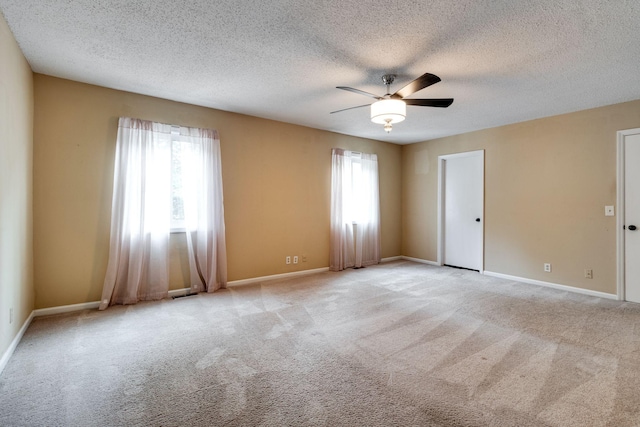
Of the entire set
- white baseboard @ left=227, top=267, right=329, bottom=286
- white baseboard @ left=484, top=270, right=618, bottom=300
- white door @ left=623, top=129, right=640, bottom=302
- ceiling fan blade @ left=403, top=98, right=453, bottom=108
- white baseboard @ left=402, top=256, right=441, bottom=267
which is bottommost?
white baseboard @ left=484, top=270, right=618, bottom=300

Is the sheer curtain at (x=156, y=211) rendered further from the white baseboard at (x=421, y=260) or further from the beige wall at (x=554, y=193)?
the beige wall at (x=554, y=193)

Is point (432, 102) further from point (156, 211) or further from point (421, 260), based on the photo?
point (421, 260)

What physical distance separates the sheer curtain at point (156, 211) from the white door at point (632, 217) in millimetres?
5452

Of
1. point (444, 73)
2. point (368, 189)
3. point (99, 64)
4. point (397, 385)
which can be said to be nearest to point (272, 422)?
point (397, 385)

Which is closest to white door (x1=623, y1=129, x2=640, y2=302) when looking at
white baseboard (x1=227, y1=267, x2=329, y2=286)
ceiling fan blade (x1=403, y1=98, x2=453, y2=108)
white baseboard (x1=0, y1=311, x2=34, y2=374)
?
ceiling fan blade (x1=403, y1=98, x2=453, y2=108)

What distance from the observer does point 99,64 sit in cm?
297

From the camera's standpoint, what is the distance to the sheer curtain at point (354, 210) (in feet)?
18.2

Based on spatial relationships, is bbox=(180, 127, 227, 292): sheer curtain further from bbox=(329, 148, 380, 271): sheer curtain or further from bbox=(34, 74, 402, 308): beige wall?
bbox=(329, 148, 380, 271): sheer curtain

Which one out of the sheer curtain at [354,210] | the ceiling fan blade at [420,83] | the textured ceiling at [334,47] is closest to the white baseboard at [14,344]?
the textured ceiling at [334,47]

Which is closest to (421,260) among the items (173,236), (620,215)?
(620,215)

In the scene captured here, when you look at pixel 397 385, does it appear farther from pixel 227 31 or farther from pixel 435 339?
pixel 227 31

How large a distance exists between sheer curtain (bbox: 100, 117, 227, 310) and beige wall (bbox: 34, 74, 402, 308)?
16 cm

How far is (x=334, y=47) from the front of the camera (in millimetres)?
2584

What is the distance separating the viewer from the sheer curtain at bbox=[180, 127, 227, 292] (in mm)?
4078
